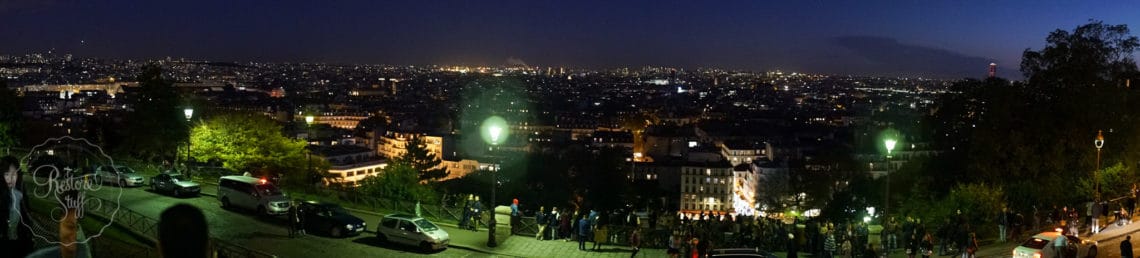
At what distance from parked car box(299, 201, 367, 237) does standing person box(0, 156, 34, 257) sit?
11622 millimetres

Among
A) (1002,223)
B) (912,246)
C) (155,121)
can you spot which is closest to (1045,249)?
(912,246)

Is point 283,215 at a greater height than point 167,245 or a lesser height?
lesser

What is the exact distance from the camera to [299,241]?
1966 cm

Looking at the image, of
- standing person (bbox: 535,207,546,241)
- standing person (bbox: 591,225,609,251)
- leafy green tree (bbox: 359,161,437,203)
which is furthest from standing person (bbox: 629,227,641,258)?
leafy green tree (bbox: 359,161,437,203)

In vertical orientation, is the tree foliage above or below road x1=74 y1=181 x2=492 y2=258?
above

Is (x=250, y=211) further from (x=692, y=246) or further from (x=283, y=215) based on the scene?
(x=692, y=246)

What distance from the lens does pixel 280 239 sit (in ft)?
65.0

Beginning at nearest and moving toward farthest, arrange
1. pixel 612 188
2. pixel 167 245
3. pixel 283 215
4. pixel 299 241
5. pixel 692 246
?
pixel 167 245
pixel 692 246
pixel 299 241
pixel 283 215
pixel 612 188

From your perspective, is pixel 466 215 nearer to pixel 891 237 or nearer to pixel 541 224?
pixel 541 224

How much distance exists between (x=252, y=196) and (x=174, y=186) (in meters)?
4.08

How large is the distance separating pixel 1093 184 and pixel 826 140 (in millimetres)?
97193

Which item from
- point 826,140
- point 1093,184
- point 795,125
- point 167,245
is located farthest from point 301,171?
point 795,125

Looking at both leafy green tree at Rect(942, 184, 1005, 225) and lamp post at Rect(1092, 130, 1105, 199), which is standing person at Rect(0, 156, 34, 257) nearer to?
leafy green tree at Rect(942, 184, 1005, 225)

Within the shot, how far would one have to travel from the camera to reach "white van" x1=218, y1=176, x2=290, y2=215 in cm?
2226
